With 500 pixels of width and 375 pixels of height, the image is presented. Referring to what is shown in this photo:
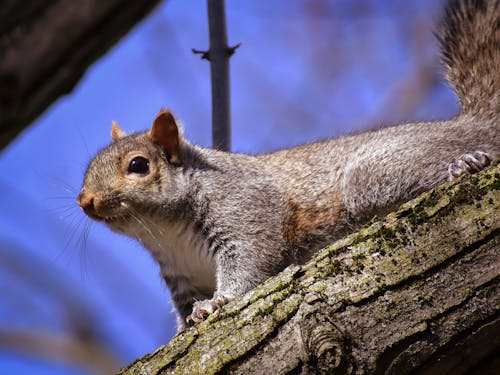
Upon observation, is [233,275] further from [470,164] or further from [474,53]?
[474,53]

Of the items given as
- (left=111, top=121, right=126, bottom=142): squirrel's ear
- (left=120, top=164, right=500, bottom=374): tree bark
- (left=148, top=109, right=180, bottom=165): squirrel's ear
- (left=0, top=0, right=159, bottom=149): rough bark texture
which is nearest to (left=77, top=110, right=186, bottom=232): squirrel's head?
(left=148, top=109, right=180, bottom=165): squirrel's ear

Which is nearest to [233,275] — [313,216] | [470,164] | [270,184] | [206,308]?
[206,308]

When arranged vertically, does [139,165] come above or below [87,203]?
above

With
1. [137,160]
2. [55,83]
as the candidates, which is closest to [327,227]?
[137,160]

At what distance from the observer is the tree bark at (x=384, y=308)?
2350 mm

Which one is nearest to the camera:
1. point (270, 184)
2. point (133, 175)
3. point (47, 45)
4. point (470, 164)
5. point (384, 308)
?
point (47, 45)

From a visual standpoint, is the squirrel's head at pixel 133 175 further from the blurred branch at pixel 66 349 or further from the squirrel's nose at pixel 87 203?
the blurred branch at pixel 66 349

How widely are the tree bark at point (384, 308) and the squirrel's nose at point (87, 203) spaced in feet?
4.03

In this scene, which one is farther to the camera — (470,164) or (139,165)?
(139,165)

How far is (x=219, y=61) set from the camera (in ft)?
12.2

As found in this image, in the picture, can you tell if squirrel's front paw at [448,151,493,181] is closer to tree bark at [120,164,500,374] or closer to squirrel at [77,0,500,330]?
squirrel at [77,0,500,330]

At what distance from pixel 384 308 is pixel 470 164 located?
1.09 meters

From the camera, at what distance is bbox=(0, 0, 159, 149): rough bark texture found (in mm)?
1262

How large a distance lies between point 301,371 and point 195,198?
174cm
